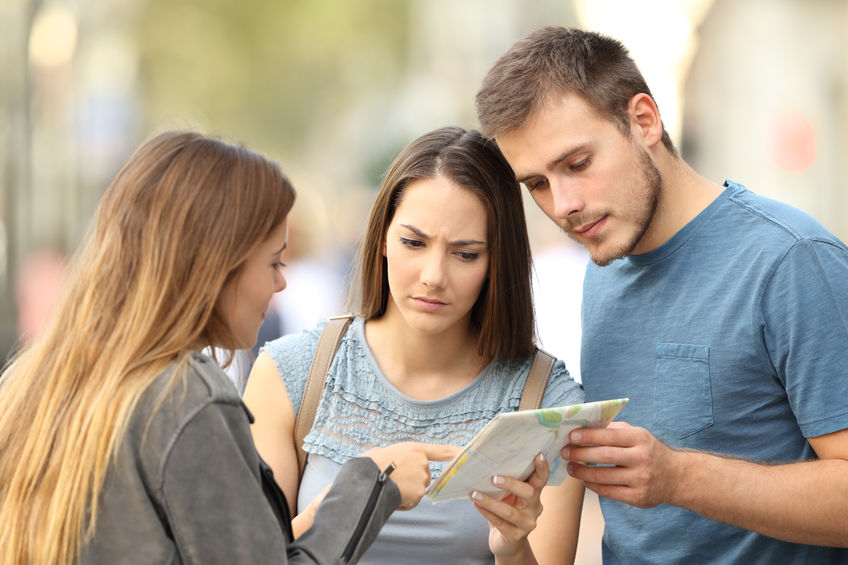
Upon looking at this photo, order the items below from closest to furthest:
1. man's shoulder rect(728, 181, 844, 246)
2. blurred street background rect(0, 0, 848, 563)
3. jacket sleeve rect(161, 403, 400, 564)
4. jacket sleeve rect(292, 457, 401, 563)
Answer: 1. jacket sleeve rect(161, 403, 400, 564)
2. jacket sleeve rect(292, 457, 401, 563)
3. man's shoulder rect(728, 181, 844, 246)
4. blurred street background rect(0, 0, 848, 563)

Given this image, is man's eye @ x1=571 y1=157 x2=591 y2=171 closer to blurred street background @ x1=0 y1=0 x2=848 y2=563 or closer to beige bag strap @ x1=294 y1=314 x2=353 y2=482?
blurred street background @ x1=0 y1=0 x2=848 y2=563

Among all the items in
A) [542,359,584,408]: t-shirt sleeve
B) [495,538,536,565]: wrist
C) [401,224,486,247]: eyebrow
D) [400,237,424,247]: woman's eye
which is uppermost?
[401,224,486,247]: eyebrow

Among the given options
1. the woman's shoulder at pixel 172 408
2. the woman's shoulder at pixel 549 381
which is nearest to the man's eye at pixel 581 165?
the woman's shoulder at pixel 549 381

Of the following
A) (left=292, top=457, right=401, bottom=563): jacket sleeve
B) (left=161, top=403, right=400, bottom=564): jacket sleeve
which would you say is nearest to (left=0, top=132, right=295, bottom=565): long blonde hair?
(left=161, top=403, right=400, bottom=564): jacket sleeve

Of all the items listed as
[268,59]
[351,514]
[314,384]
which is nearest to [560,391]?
[314,384]

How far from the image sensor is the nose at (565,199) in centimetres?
313

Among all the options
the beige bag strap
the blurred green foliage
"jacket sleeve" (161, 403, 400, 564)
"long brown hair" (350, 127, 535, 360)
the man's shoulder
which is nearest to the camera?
"jacket sleeve" (161, 403, 400, 564)

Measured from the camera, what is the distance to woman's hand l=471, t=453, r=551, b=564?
8.91 feet

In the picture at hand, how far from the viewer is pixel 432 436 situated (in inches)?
126

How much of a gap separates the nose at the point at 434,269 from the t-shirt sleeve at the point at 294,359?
17.4 inches

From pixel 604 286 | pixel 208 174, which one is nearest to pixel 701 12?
pixel 604 286

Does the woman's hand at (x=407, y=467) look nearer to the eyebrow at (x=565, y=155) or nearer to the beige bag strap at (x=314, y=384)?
the beige bag strap at (x=314, y=384)

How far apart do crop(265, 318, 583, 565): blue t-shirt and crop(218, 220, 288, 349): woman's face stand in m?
0.77

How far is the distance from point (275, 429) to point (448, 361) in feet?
1.94
